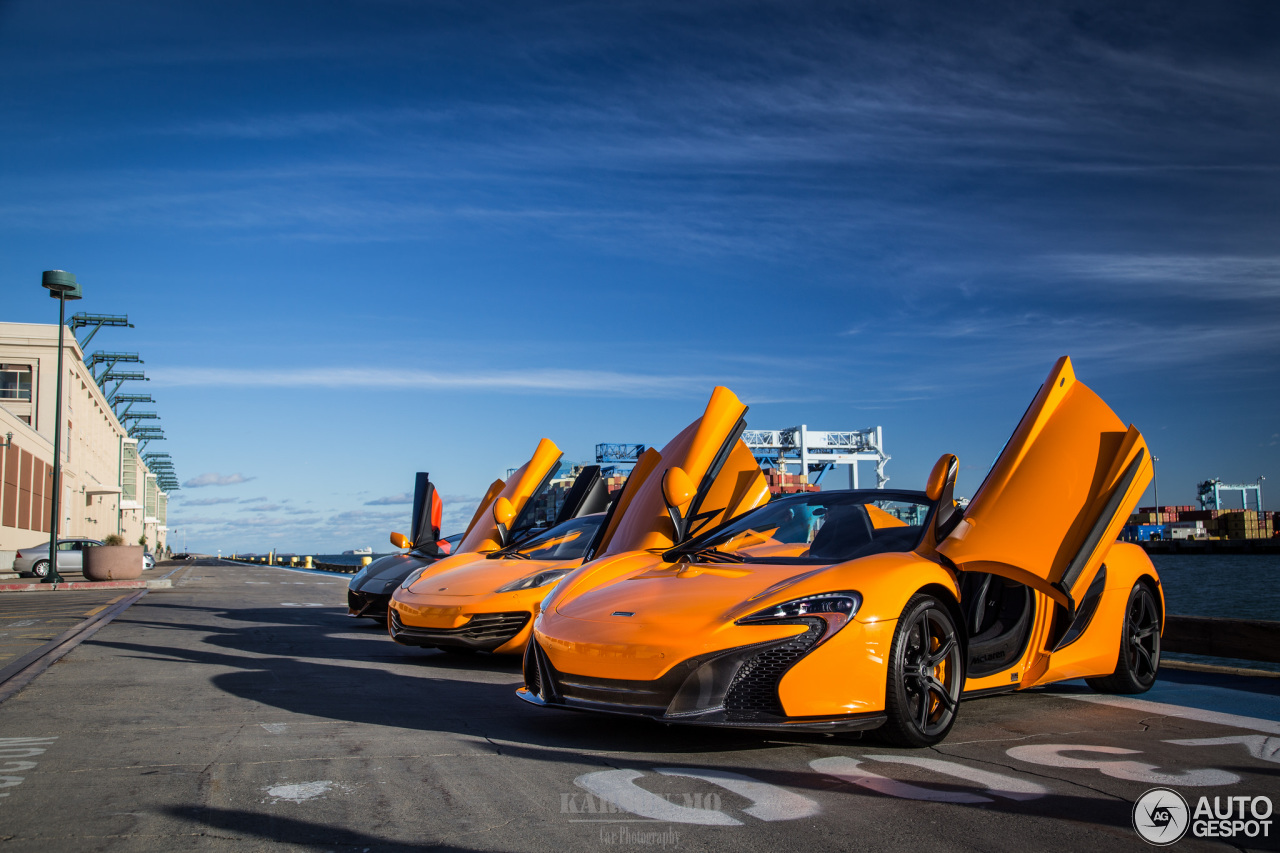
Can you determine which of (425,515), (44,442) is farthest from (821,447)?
(425,515)

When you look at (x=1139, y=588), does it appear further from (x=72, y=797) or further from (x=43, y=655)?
(x=43, y=655)

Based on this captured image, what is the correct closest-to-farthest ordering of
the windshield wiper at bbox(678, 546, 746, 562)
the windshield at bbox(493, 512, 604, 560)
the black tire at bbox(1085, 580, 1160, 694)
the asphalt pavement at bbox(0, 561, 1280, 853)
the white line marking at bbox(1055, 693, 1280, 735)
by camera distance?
the asphalt pavement at bbox(0, 561, 1280, 853) → the white line marking at bbox(1055, 693, 1280, 735) → the windshield wiper at bbox(678, 546, 746, 562) → the black tire at bbox(1085, 580, 1160, 694) → the windshield at bbox(493, 512, 604, 560)

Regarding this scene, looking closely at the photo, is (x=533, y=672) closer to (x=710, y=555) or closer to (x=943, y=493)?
(x=710, y=555)

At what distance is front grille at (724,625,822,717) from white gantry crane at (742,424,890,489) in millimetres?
84682

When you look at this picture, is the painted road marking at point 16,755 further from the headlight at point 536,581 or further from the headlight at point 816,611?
the headlight at point 536,581

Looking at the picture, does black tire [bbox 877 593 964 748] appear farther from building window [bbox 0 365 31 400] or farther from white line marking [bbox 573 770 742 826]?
building window [bbox 0 365 31 400]

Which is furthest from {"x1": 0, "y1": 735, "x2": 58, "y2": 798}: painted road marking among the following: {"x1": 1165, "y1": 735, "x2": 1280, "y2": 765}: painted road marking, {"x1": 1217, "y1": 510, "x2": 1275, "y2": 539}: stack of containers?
{"x1": 1217, "y1": 510, "x2": 1275, "y2": 539}: stack of containers

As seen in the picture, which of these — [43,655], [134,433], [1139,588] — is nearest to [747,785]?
[1139,588]

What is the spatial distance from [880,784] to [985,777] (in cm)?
45

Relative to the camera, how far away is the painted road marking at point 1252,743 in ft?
14.0

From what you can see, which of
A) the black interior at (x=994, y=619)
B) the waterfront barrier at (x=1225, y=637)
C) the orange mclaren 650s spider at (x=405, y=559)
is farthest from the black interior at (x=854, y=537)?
the orange mclaren 650s spider at (x=405, y=559)

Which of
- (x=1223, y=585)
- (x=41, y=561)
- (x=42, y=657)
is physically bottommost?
(x=1223, y=585)

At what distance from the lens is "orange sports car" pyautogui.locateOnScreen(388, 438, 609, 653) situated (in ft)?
24.5

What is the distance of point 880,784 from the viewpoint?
379 centimetres
